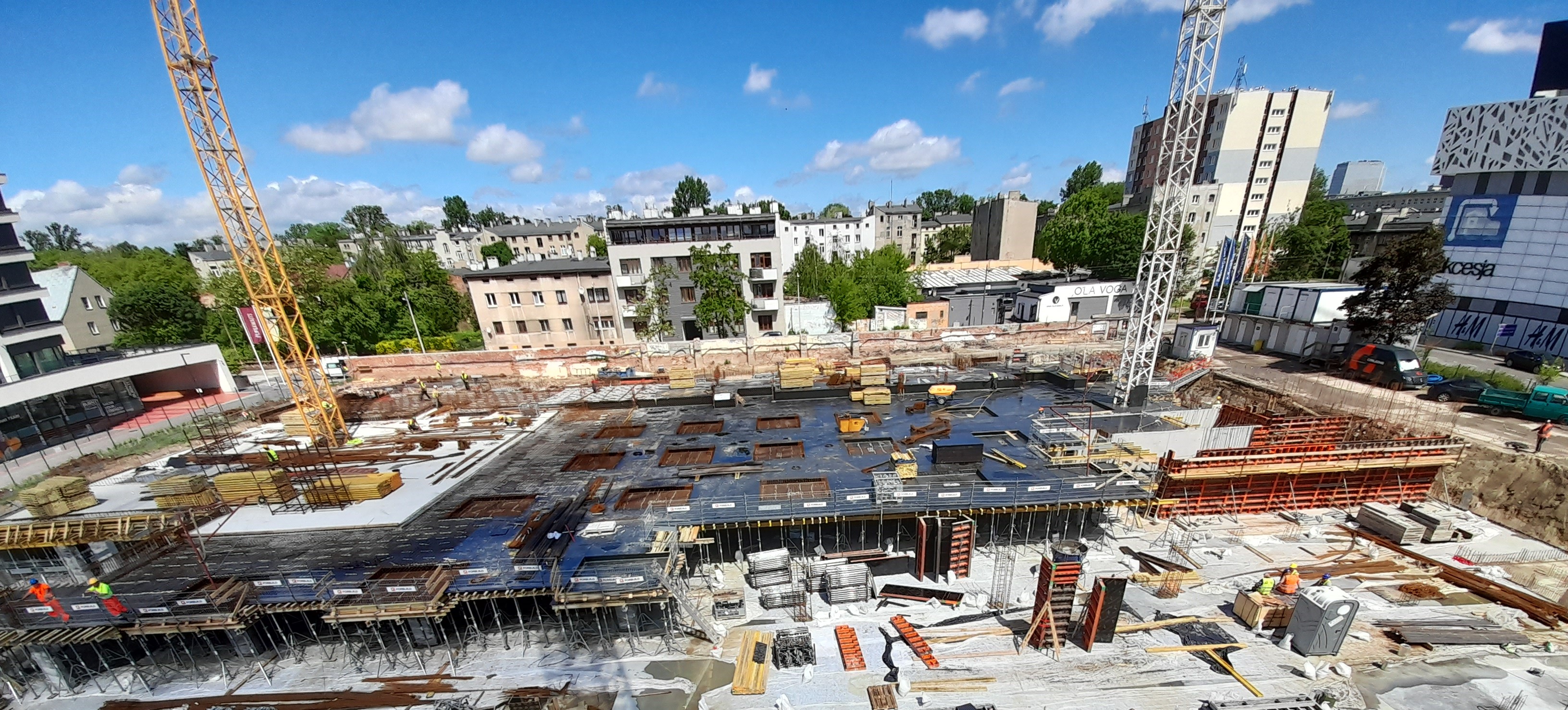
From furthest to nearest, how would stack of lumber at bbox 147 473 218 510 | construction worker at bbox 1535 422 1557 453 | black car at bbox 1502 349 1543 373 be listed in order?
black car at bbox 1502 349 1543 373 → construction worker at bbox 1535 422 1557 453 → stack of lumber at bbox 147 473 218 510

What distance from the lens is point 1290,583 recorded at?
12867mm

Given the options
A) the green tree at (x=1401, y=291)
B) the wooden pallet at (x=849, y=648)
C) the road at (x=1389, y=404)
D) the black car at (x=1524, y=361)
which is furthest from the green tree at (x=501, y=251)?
the black car at (x=1524, y=361)

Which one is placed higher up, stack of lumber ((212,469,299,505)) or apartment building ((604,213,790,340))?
apartment building ((604,213,790,340))

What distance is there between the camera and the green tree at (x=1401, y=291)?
24.6m

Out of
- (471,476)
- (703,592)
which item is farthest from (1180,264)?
(471,476)

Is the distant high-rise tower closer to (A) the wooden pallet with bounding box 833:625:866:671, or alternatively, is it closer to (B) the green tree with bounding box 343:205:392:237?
(A) the wooden pallet with bounding box 833:625:866:671

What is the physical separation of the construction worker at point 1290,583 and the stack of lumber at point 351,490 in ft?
92.3

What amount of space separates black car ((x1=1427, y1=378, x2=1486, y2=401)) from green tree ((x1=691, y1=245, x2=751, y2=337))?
36959 mm

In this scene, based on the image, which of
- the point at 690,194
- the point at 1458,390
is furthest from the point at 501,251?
the point at 1458,390

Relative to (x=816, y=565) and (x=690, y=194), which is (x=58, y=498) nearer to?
(x=816, y=565)

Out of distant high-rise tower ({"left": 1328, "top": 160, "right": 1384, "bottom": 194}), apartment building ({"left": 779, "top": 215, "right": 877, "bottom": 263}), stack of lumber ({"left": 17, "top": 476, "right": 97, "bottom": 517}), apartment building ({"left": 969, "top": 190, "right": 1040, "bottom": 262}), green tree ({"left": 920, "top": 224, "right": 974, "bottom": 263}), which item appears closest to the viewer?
stack of lumber ({"left": 17, "top": 476, "right": 97, "bottom": 517})

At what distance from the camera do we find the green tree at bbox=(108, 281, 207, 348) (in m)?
40.3

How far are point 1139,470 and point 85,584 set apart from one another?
107 feet

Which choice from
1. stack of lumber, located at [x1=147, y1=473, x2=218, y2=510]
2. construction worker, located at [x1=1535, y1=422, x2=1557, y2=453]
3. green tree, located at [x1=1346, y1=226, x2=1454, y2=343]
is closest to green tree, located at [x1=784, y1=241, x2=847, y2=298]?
green tree, located at [x1=1346, y1=226, x2=1454, y2=343]
